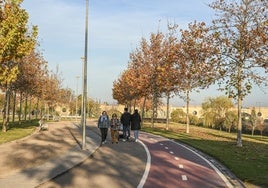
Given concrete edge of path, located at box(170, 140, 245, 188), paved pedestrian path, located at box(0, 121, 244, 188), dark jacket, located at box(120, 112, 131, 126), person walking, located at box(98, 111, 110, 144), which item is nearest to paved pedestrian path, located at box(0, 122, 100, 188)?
paved pedestrian path, located at box(0, 121, 244, 188)

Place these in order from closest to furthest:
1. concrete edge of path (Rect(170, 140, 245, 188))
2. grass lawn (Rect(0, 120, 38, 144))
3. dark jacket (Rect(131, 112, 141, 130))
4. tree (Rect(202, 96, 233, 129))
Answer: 1. concrete edge of path (Rect(170, 140, 245, 188))
2. dark jacket (Rect(131, 112, 141, 130))
3. grass lawn (Rect(0, 120, 38, 144))
4. tree (Rect(202, 96, 233, 129))

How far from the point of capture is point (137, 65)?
4409 cm

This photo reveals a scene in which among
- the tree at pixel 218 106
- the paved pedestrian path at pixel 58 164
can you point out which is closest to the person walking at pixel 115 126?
the paved pedestrian path at pixel 58 164

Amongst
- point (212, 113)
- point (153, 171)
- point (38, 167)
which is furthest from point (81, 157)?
point (212, 113)

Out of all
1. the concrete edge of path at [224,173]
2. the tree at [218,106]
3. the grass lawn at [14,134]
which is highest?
the tree at [218,106]

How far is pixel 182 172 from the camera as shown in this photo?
1342cm

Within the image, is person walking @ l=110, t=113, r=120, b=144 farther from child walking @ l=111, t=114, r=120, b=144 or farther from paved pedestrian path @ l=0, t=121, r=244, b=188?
paved pedestrian path @ l=0, t=121, r=244, b=188

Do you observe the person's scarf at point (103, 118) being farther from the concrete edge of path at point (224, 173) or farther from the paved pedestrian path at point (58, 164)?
the concrete edge of path at point (224, 173)

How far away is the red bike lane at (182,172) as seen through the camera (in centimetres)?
1143

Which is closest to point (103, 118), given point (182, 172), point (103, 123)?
point (103, 123)

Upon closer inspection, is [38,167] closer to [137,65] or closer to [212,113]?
[137,65]

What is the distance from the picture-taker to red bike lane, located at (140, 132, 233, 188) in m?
11.4

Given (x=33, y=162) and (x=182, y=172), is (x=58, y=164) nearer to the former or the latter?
(x=33, y=162)

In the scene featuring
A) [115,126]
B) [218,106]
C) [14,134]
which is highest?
[218,106]
